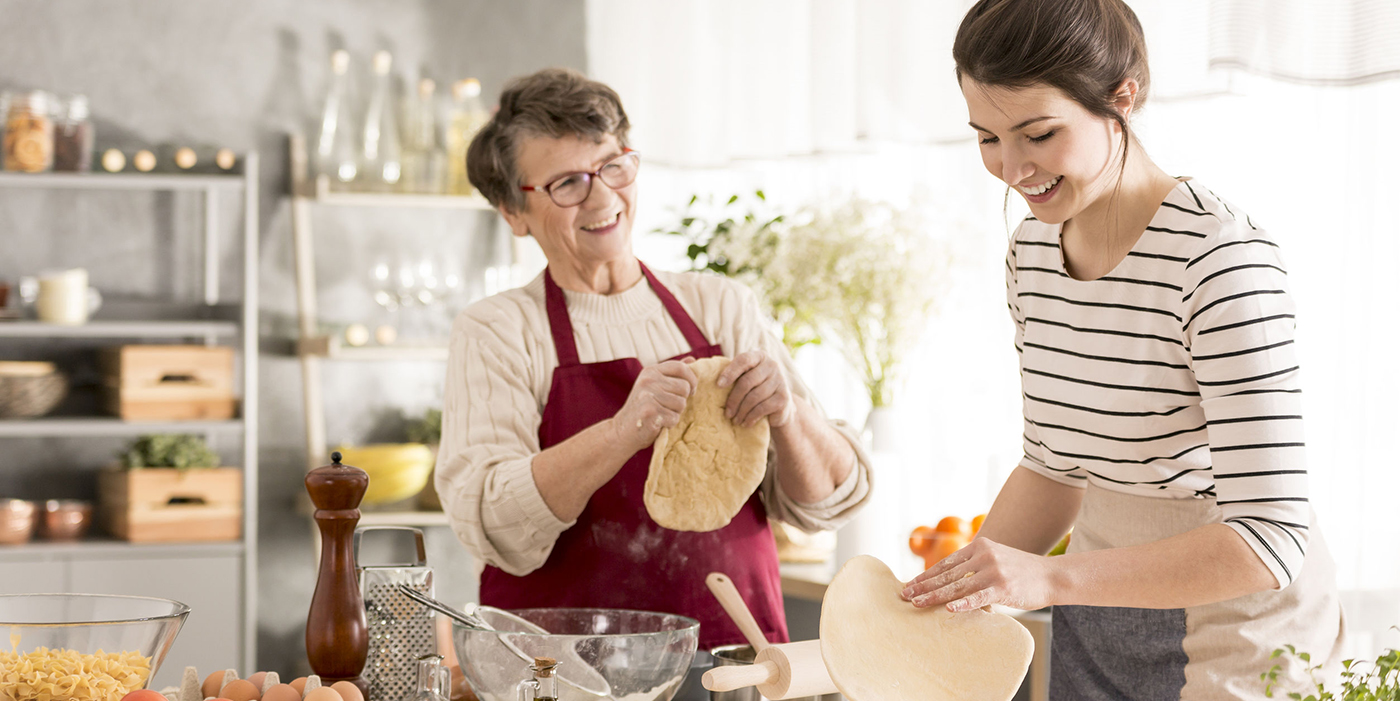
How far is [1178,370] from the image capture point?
1163mm

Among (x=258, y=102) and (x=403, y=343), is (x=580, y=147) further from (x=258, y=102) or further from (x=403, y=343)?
(x=258, y=102)

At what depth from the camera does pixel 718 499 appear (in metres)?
1.57

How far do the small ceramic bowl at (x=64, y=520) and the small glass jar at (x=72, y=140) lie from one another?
1.00m

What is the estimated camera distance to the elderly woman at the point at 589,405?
153 cm

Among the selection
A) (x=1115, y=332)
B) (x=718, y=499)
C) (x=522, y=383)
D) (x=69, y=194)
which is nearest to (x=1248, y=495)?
(x=1115, y=332)

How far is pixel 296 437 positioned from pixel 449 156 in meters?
1.08

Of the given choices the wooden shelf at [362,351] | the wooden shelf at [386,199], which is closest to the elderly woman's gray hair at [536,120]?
the wooden shelf at [386,199]

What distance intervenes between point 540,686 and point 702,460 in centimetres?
59

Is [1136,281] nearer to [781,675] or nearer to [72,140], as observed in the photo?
[781,675]

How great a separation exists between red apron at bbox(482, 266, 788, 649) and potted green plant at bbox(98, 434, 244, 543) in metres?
2.01

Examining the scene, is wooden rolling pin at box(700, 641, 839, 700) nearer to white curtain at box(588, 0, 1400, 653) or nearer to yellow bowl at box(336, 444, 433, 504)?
white curtain at box(588, 0, 1400, 653)

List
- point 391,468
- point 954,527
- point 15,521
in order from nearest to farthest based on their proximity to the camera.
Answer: point 954,527 < point 15,521 < point 391,468

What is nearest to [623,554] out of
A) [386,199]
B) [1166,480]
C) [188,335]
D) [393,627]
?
[393,627]

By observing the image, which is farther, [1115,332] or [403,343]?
[403,343]
